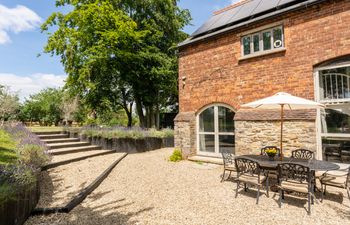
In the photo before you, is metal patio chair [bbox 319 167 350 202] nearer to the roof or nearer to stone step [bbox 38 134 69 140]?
the roof

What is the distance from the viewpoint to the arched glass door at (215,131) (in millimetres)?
8852

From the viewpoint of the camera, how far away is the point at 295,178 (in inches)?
183

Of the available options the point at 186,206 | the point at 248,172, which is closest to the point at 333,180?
the point at 248,172

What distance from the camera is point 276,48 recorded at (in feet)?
24.5

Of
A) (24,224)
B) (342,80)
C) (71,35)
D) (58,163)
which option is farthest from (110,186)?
(71,35)

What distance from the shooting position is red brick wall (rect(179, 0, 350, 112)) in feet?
20.9

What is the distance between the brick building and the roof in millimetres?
23

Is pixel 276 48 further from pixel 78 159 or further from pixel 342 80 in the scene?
pixel 78 159

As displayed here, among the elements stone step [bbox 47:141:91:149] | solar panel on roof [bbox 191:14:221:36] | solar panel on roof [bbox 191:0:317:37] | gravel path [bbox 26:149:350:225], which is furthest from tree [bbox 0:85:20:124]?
solar panel on roof [bbox 191:0:317:37]

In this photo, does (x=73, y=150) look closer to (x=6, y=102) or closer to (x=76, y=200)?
(x=76, y=200)

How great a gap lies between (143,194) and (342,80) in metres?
6.85

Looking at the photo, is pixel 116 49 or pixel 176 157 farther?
pixel 116 49

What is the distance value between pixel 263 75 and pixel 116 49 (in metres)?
12.2

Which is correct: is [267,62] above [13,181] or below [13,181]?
above
